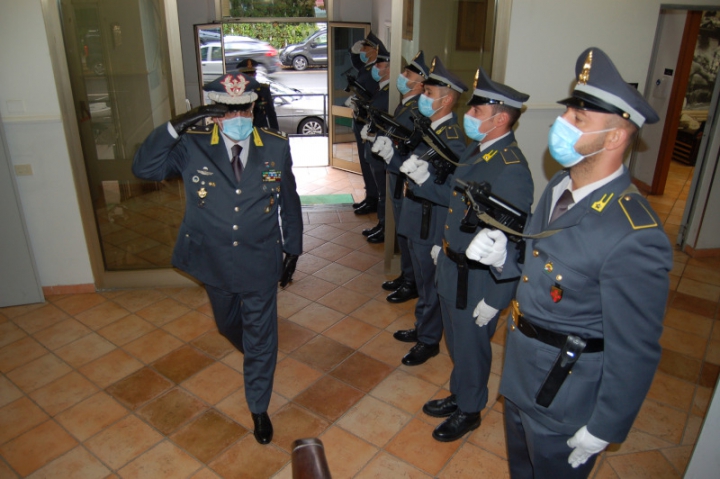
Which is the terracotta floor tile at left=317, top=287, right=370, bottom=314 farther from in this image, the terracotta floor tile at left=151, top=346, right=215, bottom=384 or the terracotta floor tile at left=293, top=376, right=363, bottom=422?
the terracotta floor tile at left=151, top=346, right=215, bottom=384

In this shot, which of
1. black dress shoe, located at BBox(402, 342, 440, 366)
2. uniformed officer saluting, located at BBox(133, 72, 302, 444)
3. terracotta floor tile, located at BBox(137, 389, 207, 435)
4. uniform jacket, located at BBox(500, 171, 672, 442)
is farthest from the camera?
black dress shoe, located at BBox(402, 342, 440, 366)

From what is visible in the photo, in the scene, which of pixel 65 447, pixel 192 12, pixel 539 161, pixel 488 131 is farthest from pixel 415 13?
pixel 192 12

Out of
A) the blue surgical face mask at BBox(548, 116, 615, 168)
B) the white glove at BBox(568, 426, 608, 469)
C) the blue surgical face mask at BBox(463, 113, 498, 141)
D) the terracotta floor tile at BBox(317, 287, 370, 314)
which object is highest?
the blue surgical face mask at BBox(548, 116, 615, 168)

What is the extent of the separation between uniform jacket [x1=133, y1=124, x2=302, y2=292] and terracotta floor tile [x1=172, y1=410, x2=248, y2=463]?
2.68 ft

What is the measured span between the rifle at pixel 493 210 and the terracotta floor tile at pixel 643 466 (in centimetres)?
138

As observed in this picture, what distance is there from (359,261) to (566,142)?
10.3 ft

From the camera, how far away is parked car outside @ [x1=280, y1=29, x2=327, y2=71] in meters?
13.5

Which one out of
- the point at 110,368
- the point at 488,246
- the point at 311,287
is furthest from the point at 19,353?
the point at 488,246

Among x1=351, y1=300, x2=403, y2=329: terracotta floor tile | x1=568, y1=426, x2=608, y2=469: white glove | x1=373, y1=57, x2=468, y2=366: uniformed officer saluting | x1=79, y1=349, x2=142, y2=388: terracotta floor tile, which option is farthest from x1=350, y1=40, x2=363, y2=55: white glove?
x1=568, y1=426, x2=608, y2=469: white glove

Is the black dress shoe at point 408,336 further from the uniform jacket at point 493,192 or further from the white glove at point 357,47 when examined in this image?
the white glove at point 357,47

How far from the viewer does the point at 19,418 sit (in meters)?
2.81

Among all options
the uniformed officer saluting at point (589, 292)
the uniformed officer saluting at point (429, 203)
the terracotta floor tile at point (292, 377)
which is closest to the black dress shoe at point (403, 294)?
the uniformed officer saluting at point (429, 203)

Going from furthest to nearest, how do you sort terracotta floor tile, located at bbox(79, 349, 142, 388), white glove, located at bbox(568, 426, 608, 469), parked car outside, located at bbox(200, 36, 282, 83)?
parked car outside, located at bbox(200, 36, 282, 83), terracotta floor tile, located at bbox(79, 349, 142, 388), white glove, located at bbox(568, 426, 608, 469)

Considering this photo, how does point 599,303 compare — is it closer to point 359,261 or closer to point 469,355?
point 469,355
